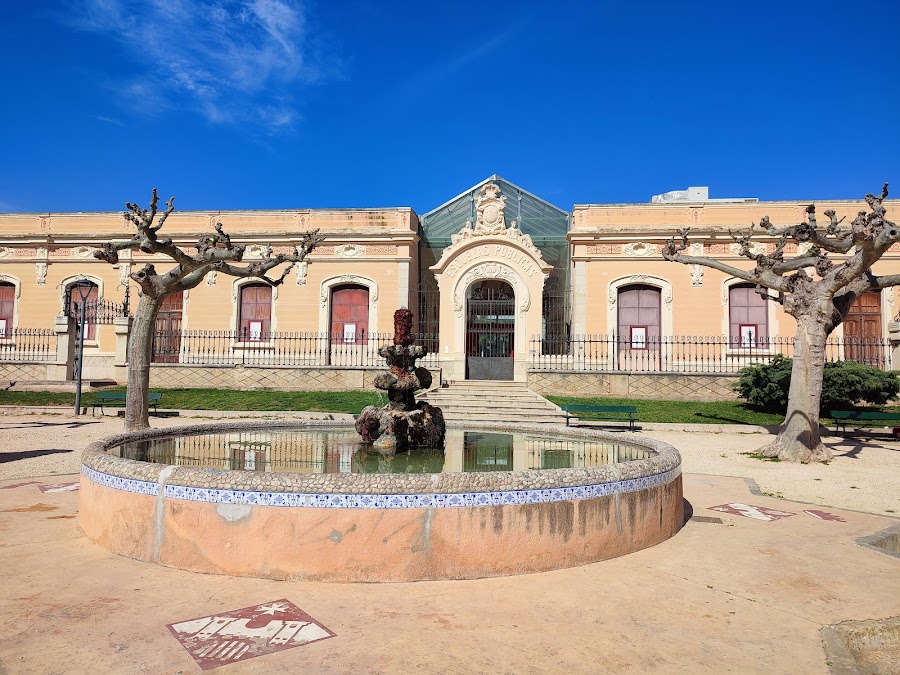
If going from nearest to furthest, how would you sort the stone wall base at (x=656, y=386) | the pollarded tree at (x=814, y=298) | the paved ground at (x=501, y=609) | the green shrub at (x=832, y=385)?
the paved ground at (x=501, y=609)
the pollarded tree at (x=814, y=298)
the green shrub at (x=832, y=385)
the stone wall base at (x=656, y=386)

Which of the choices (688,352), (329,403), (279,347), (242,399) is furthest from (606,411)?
(279,347)

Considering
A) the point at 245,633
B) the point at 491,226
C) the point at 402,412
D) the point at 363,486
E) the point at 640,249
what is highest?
the point at 491,226

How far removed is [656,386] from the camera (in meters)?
17.7

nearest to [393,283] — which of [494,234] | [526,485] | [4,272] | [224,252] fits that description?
[494,234]

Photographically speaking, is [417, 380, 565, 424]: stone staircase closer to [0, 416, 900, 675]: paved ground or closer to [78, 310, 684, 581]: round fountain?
[78, 310, 684, 581]: round fountain

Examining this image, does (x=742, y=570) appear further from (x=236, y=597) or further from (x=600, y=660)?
(x=236, y=597)

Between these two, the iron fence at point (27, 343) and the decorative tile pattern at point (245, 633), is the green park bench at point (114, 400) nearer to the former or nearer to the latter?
the iron fence at point (27, 343)

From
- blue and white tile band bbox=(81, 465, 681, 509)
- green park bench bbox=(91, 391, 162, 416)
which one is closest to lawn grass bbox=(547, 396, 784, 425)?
green park bench bbox=(91, 391, 162, 416)

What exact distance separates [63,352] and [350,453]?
695 inches

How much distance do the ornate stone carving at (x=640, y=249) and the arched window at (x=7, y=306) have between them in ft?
76.7

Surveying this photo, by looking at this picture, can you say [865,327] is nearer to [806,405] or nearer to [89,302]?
[806,405]

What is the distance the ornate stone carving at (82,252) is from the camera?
23.5m

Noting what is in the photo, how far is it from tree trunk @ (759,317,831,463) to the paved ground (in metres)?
5.42

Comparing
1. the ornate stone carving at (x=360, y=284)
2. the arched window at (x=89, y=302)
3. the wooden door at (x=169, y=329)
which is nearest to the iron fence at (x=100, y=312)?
the arched window at (x=89, y=302)
